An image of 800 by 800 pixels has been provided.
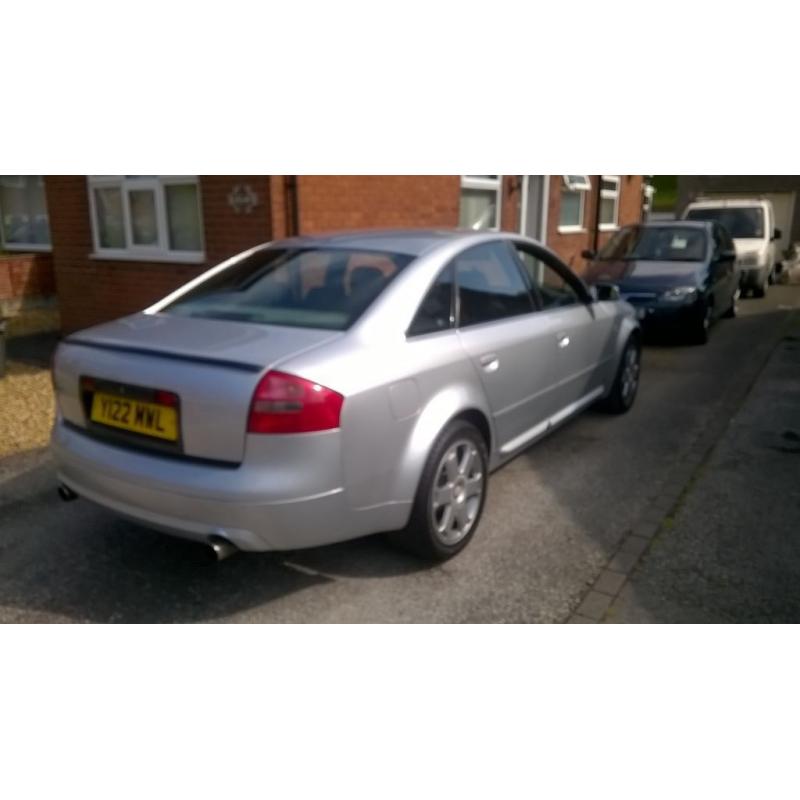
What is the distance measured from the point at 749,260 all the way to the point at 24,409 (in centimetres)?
1208

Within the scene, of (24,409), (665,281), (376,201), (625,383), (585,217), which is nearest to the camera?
(625,383)

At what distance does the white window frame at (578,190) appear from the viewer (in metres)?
12.9

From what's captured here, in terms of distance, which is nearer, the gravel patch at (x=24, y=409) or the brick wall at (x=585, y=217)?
the gravel patch at (x=24, y=409)

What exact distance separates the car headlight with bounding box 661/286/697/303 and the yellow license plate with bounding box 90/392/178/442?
6924 mm

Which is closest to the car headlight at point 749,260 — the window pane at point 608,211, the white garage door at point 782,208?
the window pane at point 608,211

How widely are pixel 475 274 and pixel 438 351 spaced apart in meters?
0.72

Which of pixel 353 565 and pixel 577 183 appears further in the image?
pixel 577 183

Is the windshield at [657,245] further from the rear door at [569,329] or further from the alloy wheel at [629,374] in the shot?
the rear door at [569,329]

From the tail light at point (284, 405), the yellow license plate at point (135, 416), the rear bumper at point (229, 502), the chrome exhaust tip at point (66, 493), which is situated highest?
the tail light at point (284, 405)

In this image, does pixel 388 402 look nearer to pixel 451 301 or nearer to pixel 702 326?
pixel 451 301

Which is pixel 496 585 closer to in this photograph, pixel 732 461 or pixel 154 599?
pixel 154 599

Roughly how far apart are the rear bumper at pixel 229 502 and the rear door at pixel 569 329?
74.9 inches

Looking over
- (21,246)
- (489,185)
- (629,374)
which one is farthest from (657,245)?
(21,246)

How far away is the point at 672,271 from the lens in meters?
8.54
